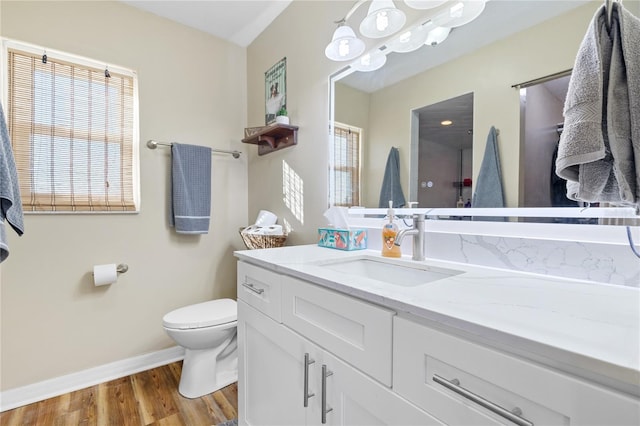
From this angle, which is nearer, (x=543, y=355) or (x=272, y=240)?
(x=543, y=355)

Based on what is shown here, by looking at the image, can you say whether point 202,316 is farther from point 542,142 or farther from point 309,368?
point 542,142

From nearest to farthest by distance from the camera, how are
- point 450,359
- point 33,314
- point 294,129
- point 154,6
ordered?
point 450,359 < point 33,314 < point 294,129 < point 154,6

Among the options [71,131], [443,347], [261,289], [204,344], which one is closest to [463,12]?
[443,347]

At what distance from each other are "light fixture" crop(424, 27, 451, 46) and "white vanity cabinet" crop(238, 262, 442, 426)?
3.45 ft

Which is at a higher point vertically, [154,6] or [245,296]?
[154,6]

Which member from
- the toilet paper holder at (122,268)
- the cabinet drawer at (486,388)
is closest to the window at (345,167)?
the cabinet drawer at (486,388)

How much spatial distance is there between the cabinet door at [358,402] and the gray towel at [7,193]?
1.11m

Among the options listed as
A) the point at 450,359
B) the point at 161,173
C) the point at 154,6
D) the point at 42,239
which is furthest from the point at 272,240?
the point at 154,6

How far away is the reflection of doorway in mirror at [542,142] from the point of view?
855mm

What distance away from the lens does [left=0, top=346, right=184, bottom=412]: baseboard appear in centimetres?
161

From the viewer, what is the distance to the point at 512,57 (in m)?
0.96

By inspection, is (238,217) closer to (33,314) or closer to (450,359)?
(33,314)

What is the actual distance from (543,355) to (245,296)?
1038 mm

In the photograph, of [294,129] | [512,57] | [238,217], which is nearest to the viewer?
[512,57]
